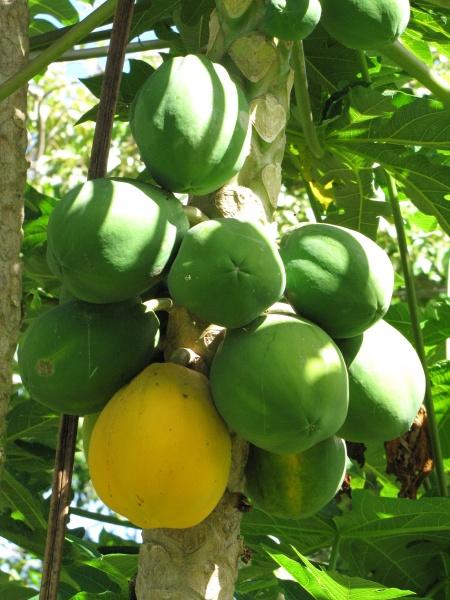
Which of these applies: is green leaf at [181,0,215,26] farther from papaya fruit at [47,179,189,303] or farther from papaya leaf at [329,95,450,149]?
papaya fruit at [47,179,189,303]

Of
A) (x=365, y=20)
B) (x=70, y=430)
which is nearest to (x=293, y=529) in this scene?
(x=70, y=430)

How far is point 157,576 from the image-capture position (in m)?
1.15

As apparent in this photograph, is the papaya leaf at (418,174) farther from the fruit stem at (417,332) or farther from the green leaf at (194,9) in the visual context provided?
the green leaf at (194,9)

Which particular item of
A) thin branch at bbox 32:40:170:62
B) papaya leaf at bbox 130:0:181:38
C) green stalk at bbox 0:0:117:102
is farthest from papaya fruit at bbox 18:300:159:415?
thin branch at bbox 32:40:170:62

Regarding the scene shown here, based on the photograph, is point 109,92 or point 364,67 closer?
point 109,92

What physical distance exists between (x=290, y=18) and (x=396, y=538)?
3.63 feet

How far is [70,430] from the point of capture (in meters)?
1.26

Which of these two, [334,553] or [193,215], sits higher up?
[193,215]

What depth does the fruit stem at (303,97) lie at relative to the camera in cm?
153

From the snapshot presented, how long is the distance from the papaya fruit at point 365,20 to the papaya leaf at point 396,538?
2.78 ft

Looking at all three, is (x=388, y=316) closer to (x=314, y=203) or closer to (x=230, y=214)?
(x=314, y=203)

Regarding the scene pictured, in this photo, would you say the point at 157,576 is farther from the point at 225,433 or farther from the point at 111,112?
the point at 111,112

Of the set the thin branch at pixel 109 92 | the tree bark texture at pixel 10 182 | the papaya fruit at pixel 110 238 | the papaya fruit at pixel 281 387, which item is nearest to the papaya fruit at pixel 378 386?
the papaya fruit at pixel 281 387

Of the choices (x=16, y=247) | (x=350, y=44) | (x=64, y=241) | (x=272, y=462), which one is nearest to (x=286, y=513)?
(x=272, y=462)
